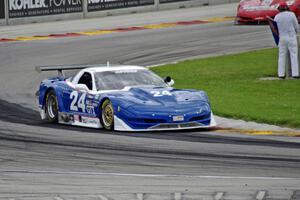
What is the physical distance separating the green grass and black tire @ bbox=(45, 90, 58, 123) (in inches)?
115

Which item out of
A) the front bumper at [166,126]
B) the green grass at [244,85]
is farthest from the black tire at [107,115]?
the green grass at [244,85]

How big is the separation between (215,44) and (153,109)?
14988 mm

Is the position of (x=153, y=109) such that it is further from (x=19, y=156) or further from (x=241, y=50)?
(x=241, y=50)

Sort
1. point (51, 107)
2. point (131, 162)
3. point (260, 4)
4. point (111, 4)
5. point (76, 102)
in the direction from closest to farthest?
point (131, 162), point (76, 102), point (51, 107), point (260, 4), point (111, 4)

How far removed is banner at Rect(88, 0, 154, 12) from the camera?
132 feet

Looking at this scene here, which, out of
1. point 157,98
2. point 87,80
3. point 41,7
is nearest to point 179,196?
point 157,98

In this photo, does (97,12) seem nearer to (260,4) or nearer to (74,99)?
(260,4)

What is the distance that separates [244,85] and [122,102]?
586cm

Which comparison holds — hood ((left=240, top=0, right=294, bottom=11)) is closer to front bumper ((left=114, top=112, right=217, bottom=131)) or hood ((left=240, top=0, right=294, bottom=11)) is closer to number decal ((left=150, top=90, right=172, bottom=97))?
number decal ((left=150, top=90, right=172, bottom=97))

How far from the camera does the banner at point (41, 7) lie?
3778 centimetres

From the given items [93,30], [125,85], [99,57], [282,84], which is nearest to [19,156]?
[125,85]

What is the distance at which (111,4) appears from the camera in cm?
4066

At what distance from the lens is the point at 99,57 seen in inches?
1191

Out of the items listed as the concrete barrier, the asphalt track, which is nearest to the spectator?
the asphalt track
